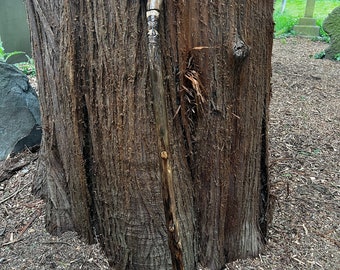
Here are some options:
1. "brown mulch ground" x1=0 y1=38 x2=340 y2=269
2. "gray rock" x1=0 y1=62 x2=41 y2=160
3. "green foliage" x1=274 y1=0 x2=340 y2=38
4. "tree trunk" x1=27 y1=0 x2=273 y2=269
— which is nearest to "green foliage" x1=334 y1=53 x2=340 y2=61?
"green foliage" x1=274 y1=0 x2=340 y2=38

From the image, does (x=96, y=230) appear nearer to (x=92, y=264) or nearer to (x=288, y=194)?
(x=92, y=264)

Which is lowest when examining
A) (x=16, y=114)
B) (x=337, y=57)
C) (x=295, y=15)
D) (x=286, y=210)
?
(x=295, y=15)

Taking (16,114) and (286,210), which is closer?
(286,210)

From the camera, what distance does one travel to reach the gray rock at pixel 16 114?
2.92 metres

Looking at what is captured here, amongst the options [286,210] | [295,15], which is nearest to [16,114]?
[286,210]

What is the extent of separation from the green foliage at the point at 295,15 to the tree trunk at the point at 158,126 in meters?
7.15

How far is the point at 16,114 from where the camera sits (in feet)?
10.0

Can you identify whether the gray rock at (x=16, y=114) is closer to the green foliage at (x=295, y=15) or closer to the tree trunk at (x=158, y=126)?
the tree trunk at (x=158, y=126)

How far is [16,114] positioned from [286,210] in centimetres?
214

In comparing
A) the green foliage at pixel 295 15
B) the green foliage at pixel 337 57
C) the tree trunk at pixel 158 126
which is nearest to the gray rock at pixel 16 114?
the tree trunk at pixel 158 126

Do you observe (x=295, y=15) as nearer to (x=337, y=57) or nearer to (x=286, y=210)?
(x=337, y=57)

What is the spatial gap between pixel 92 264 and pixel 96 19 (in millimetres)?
1096

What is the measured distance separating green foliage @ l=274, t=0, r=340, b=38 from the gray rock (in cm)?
668

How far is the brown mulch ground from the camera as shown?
6.07 ft
